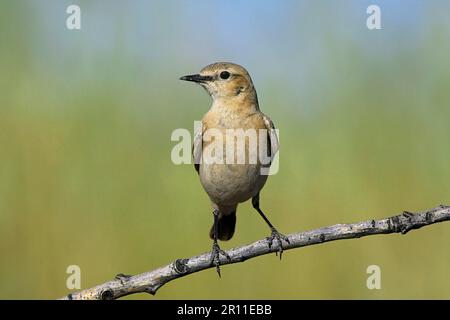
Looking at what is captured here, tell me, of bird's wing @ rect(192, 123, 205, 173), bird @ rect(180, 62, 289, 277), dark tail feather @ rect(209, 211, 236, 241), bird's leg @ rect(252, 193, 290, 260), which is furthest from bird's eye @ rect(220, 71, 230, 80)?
dark tail feather @ rect(209, 211, 236, 241)

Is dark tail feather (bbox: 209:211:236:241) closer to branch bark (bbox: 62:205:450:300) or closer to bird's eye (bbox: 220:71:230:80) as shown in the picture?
bird's eye (bbox: 220:71:230:80)

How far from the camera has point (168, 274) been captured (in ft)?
14.1

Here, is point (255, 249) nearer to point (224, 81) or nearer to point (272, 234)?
point (272, 234)

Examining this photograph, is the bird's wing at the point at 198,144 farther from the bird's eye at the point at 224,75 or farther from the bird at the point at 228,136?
the bird's eye at the point at 224,75

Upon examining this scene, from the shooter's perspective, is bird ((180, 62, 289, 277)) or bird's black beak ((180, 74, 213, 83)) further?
bird's black beak ((180, 74, 213, 83))

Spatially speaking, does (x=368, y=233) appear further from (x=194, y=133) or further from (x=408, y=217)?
(x=194, y=133)

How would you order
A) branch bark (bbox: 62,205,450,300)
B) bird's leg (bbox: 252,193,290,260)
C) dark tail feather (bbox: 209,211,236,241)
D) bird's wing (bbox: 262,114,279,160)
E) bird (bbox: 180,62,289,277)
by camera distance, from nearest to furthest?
branch bark (bbox: 62,205,450,300)
bird's leg (bbox: 252,193,290,260)
bird (bbox: 180,62,289,277)
bird's wing (bbox: 262,114,279,160)
dark tail feather (bbox: 209,211,236,241)

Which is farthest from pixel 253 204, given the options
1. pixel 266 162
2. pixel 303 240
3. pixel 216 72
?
pixel 303 240

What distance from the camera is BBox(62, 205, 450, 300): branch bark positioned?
4.08 m

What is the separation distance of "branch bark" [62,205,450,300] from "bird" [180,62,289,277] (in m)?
0.72

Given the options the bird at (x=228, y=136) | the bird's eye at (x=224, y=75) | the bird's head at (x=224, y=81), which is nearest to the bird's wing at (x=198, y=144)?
the bird at (x=228, y=136)

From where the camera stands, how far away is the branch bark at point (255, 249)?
161 inches

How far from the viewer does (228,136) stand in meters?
5.48

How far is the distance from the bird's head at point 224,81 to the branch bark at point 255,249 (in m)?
1.75
